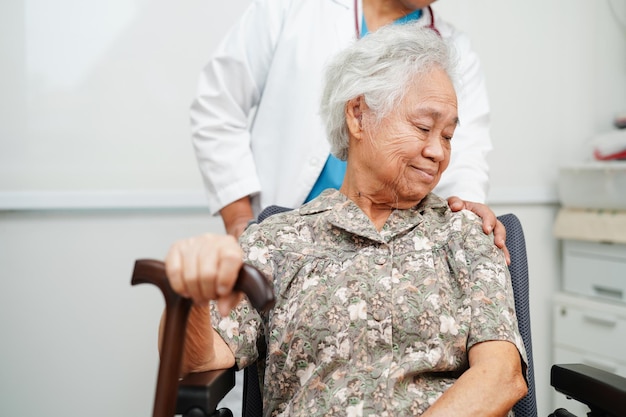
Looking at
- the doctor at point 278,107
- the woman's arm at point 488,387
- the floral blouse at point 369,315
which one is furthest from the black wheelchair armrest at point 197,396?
the doctor at point 278,107

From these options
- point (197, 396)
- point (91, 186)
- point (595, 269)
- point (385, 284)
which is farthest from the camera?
point (595, 269)

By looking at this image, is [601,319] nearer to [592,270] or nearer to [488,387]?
[592,270]

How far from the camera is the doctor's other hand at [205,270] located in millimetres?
738

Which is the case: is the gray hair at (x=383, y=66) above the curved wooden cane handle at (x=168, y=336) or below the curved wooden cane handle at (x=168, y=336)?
above

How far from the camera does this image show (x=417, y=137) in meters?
1.21

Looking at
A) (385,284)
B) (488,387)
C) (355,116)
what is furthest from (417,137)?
(488,387)

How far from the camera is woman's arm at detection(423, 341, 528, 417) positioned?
100 centimetres

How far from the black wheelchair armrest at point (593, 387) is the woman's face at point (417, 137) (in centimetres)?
42

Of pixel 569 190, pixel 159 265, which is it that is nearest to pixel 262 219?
pixel 159 265

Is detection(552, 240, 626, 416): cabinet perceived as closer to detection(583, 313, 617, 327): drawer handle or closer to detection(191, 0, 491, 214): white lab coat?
detection(583, 313, 617, 327): drawer handle

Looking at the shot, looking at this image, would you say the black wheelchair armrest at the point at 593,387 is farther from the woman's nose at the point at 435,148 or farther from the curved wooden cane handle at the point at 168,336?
the curved wooden cane handle at the point at 168,336

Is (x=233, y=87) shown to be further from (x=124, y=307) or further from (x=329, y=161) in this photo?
(x=124, y=307)

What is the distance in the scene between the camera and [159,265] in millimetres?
765

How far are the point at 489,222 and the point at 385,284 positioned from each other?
0.27 meters
